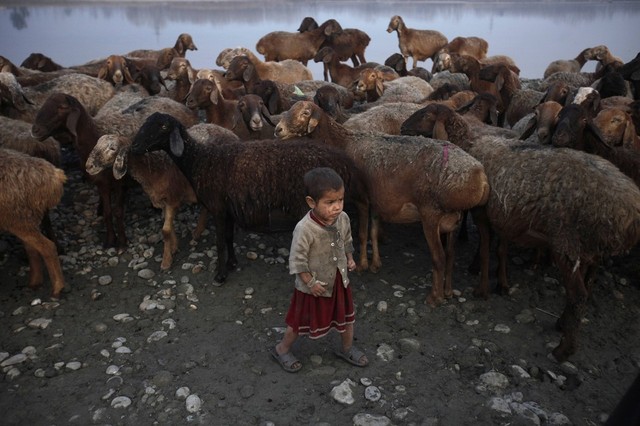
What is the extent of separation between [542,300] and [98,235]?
17.8ft

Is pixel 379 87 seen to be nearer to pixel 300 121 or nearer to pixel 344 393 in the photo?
pixel 300 121

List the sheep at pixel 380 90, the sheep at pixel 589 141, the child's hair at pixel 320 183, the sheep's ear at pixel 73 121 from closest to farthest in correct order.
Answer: the child's hair at pixel 320 183 → the sheep at pixel 589 141 → the sheep's ear at pixel 73 121 → the sheep at pixel 380 90

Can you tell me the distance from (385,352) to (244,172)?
2.37 m

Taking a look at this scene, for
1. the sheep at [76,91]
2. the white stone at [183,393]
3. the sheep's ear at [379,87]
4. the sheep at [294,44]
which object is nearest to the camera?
the white stone at [183,393]

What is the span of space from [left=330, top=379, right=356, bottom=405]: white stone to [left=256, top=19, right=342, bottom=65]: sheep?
44.5 ft

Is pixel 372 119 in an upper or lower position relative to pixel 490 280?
upper

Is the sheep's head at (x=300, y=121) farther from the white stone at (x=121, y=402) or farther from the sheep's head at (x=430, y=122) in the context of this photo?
the white stone at (x=121, y=402)

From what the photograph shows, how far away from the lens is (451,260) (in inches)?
217

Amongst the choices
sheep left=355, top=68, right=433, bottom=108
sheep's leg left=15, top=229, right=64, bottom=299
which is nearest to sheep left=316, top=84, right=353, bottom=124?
sheep left=355, top=68, right=433, bottom=108

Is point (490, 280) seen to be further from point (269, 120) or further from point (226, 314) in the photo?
point (269, 120)

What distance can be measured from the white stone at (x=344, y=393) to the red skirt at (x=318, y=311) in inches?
16.4

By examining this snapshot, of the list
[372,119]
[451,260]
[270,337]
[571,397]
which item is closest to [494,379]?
[571,397]

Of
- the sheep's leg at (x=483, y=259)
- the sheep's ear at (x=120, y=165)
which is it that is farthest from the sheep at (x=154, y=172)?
the sheep's leg at (x=483, y=259)

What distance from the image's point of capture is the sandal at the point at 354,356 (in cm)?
441
